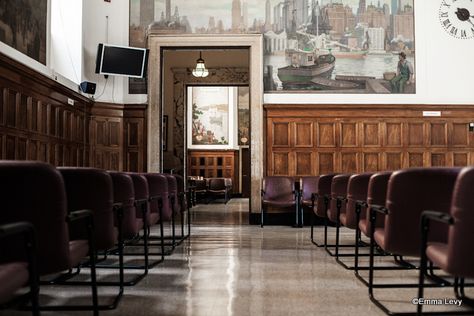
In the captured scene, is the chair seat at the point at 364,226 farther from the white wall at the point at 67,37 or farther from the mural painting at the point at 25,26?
the white wall at the point at 67,37

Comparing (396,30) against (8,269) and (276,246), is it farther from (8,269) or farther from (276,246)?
(8,269)

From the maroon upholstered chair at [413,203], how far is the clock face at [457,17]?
8.40 metres

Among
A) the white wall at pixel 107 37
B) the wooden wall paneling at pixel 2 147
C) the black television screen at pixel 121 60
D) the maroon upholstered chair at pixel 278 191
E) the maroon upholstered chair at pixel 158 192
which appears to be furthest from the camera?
the white wall at pixel 107 37

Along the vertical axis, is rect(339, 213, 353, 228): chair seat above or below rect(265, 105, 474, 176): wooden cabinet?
below

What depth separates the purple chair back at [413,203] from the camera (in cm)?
281

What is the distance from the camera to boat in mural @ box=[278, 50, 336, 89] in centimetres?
1013

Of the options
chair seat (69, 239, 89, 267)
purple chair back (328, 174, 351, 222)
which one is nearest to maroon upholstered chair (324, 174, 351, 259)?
purple chair back (328, 174, 351, 222)

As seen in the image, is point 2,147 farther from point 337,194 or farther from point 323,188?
point 337,194

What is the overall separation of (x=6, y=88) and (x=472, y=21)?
8.84 meters

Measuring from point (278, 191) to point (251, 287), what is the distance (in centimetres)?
556

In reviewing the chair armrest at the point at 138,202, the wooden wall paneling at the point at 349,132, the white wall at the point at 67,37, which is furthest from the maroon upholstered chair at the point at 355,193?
the white wall at the point at 67,37

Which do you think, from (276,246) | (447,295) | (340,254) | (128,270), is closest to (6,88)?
(128,270)

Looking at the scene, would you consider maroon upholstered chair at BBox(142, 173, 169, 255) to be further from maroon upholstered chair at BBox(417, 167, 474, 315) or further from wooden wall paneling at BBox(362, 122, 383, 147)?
wooden wall paneling at BBox(362, 122, 383, 147)

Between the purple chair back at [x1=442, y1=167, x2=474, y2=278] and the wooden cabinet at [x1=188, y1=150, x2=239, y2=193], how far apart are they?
18295 millimetres
